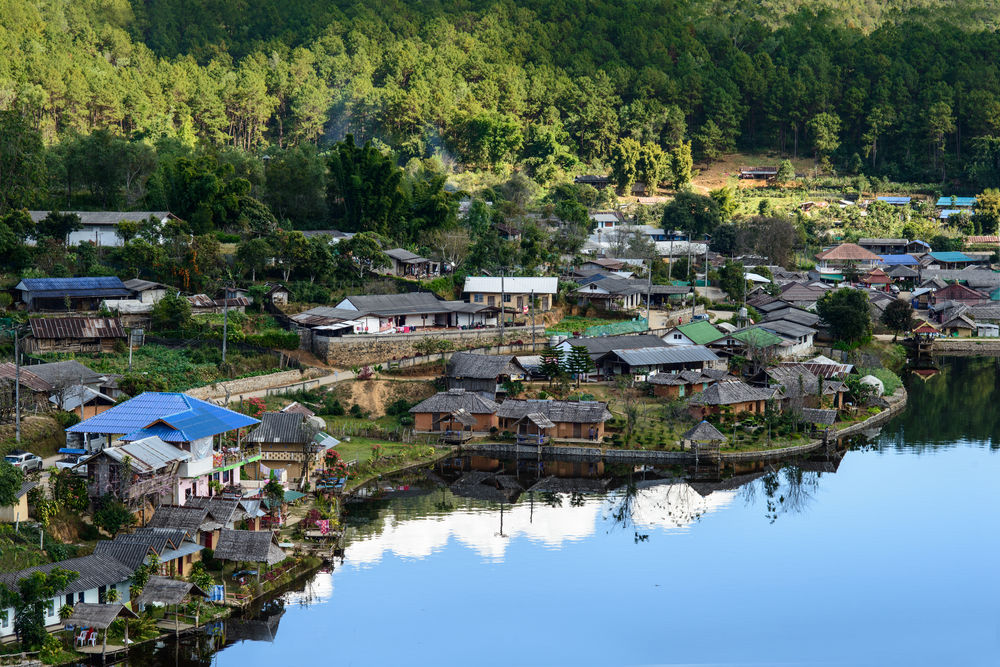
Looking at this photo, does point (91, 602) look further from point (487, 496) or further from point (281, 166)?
point (281, 166)

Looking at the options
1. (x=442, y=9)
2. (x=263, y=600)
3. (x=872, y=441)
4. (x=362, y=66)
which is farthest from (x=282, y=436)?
(x=442, y=9)

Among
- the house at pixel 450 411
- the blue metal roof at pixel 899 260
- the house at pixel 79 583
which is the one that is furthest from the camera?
the blue metal roof at pixel 899 260

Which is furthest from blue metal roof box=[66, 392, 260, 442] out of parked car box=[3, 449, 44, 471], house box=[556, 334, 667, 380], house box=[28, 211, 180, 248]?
house box=[28, 211, 180, 248]

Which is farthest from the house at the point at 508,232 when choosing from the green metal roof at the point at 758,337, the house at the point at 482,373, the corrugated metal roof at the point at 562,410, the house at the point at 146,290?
the corrugated metal roof at the point at 562,410

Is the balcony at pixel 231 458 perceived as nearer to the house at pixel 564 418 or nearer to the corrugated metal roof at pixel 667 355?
the house at pixel 564 418

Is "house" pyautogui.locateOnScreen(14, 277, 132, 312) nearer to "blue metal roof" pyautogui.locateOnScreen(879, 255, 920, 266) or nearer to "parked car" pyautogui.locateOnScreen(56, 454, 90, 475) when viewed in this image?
"parked car" pyautogui.locateOnScreen(56, 454, 90, 475)

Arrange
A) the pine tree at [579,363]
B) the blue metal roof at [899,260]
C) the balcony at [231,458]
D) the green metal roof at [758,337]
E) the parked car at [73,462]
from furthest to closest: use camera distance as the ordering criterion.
A: the blue metal roof at [899,260] < the green metal roof at [758,337] < the pine tree at [579,363] < the balcony at [231,458] < the parked car at [73,462]

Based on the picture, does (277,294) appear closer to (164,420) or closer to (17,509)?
(164,420)

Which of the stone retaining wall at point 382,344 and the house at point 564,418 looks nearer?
the house at point 564,418
